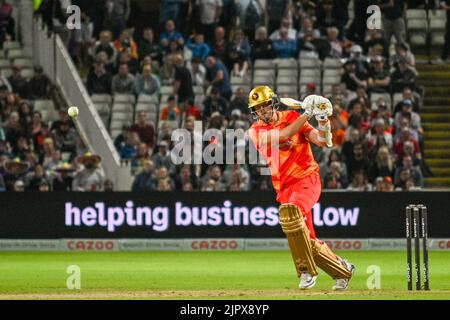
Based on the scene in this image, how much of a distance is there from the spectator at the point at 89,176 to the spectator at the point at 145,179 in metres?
0.58

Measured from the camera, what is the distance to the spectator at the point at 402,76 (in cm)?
Result: 2358

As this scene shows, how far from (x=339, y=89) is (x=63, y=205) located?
5.54m

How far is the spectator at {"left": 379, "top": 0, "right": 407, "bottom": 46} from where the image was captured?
24.7 metres

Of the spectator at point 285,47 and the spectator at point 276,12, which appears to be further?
the spectator at point 276,12

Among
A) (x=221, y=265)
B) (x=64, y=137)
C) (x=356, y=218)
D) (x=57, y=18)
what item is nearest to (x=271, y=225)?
(x=356, y=218)

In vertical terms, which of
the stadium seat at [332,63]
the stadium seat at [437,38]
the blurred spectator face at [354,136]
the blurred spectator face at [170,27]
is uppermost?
the blurred spectator face at [170,27]

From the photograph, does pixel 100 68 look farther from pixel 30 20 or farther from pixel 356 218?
pixel 356 218

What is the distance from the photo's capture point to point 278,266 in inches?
686

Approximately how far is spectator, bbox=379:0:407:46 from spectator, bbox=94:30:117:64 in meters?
5.24

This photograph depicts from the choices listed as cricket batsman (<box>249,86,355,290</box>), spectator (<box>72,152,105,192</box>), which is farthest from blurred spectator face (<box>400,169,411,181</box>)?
cricket batsman (<box>249,86,355,290</box>)

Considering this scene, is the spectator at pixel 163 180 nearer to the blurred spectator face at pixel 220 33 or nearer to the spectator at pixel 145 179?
the spectator at pixel 145 179

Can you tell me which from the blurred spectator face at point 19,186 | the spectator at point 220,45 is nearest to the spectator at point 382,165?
the spectator at point 220,45

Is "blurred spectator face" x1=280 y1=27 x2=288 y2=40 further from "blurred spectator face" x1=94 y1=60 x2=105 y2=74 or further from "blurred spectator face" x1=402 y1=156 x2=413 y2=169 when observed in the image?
"blurred spectator face" x1=402 y1=156 x2=413 y2=169

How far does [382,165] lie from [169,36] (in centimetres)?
551
